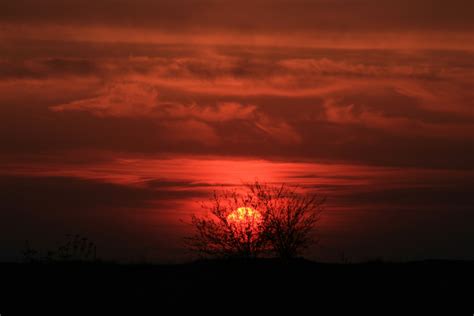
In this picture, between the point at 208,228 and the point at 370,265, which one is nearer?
the point at 370,265

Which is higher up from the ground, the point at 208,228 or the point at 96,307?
the point at 208,228

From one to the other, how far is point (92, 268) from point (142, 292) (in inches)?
124

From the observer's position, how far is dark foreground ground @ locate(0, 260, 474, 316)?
20.1 m

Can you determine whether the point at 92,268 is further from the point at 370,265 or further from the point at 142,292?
the point at 370,265

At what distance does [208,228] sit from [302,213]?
12.0 feet

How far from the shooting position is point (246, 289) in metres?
20.8

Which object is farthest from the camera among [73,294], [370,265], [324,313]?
[370,265]

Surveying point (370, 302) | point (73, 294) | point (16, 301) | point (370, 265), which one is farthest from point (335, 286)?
point (16, 301)

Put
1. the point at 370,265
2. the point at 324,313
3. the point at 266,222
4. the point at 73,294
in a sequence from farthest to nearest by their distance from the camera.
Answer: the point at 266,222 < the point at 370,265 < the point at 73,294 < the point at 324,313

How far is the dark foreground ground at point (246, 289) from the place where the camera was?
65.9ft

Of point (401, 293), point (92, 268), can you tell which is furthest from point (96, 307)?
point (401, 293)

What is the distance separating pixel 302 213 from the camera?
3027 centimetres

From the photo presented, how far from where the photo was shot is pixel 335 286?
2094 centimetres

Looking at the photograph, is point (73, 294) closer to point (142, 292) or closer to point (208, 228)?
point (142, 292)
